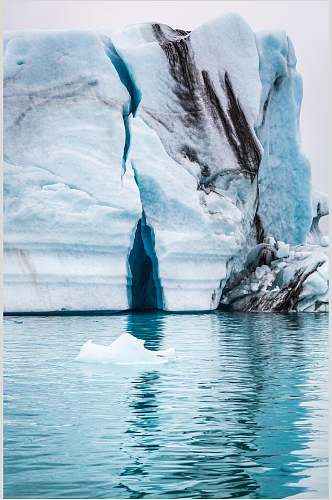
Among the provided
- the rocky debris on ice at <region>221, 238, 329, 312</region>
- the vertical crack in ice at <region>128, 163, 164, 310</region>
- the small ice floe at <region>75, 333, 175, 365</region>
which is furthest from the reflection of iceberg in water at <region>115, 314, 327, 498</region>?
the rocky debris on ice at <region>221, 238, 329, 312</region>

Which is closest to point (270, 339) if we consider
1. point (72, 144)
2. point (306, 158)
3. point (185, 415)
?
point (185, 415)

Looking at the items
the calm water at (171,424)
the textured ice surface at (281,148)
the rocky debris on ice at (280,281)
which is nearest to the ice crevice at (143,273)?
the rocky debris on ice at (280,281)

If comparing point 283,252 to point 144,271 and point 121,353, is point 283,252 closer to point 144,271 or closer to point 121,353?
point 144,271

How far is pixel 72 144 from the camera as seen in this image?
11711 millimetres

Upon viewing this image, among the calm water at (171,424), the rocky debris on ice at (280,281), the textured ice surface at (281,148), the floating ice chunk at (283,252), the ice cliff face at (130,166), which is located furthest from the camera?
the textured ice surface at (281,148)

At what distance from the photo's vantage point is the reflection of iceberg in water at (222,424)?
3080 millimetres

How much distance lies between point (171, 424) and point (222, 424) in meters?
0.24

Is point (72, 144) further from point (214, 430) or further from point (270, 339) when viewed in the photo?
point (214, 430)

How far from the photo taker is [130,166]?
1190 cm

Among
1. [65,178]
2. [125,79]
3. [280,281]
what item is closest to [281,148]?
[280,281]

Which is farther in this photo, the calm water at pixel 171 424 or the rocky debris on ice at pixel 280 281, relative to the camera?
the rocky debris on ice at pixel 280 281

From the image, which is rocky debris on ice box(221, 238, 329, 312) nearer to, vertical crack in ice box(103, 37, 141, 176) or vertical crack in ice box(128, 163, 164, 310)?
vertical crack in ice box(128, 163, 164, 310)

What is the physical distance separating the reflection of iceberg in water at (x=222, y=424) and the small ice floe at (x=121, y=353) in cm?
21

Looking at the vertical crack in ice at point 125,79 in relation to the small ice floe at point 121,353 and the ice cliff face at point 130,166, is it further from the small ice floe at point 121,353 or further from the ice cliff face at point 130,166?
the small ice floe at point 121,353
